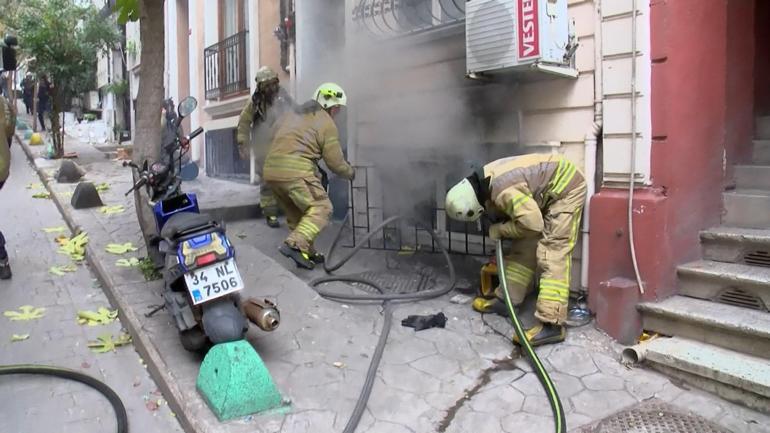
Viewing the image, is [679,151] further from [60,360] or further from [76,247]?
[76,247]

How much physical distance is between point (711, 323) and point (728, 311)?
206 mm

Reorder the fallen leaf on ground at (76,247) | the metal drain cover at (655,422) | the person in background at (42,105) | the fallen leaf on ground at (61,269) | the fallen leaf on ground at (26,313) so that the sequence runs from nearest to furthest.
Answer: the metal drain cover at (655,422) → the fallen leaf on ground at (26,313) → the fallen leaf on ground at (61,269) → the fallen leaf on ground at (76,247) → the person in background at (42,105)

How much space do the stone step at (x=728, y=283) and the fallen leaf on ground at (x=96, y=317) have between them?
4.19 metres

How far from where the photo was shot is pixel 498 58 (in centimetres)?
448

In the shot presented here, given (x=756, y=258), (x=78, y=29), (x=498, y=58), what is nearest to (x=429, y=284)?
(x=498, y=58)

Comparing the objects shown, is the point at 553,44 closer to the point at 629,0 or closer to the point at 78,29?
the point at 629,0

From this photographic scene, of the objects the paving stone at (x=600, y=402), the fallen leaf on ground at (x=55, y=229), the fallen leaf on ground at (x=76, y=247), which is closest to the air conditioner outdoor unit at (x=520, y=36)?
the paving stone at (x=600, y=402)

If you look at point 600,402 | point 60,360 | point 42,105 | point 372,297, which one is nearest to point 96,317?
point 60,360

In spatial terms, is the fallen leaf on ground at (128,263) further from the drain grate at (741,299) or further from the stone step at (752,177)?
the stone step at (752,177)

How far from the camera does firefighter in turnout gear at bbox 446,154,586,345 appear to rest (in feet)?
13.4

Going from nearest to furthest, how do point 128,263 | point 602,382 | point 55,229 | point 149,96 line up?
point 602,382, point 149,96, point 128,263, point 55,229

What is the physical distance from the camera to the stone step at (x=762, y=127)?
4.91 m

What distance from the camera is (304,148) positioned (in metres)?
5.72

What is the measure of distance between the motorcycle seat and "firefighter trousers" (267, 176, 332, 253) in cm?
182
